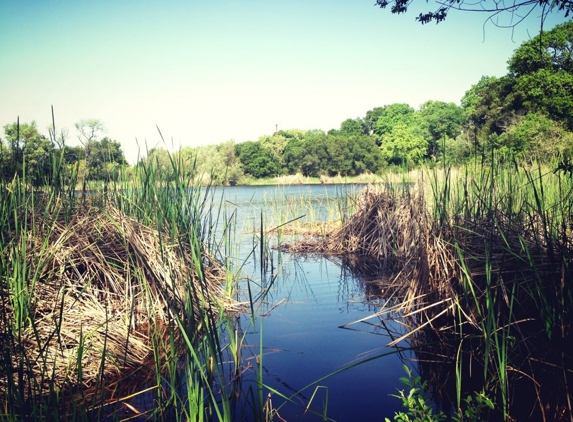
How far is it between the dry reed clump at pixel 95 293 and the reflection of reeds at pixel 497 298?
1662mm

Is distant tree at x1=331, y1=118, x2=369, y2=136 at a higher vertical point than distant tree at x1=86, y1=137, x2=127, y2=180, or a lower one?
higher

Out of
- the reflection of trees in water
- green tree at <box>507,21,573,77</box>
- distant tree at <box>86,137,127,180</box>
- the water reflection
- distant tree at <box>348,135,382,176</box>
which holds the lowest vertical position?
the water reflection

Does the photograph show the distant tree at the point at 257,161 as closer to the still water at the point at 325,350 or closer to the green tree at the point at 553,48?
the green tree at the point at 553,48

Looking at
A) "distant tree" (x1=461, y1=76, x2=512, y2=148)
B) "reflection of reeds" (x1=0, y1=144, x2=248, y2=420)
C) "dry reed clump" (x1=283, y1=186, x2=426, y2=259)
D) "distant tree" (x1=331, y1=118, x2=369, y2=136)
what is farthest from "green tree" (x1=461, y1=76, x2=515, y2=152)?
"distant tree" (x1=331, y1=118, x2=369, y2=136)

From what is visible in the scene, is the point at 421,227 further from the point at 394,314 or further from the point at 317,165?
the point at 317,165

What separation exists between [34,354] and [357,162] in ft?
157

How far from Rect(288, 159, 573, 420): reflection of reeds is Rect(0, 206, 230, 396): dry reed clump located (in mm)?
1662

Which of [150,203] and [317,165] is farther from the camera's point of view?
[317,165]

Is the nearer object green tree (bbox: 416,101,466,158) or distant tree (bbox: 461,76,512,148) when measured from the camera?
distant tree (bbox: 461,76,512,148)

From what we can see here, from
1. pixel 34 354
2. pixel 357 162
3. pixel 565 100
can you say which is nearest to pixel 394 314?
pixel 34 354

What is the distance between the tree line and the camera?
4.08 metres

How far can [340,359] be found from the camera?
10.8 ft

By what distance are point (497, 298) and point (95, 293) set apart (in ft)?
10.2

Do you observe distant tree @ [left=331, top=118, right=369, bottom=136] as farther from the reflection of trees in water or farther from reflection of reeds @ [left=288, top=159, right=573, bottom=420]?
the reflection of trees in water
